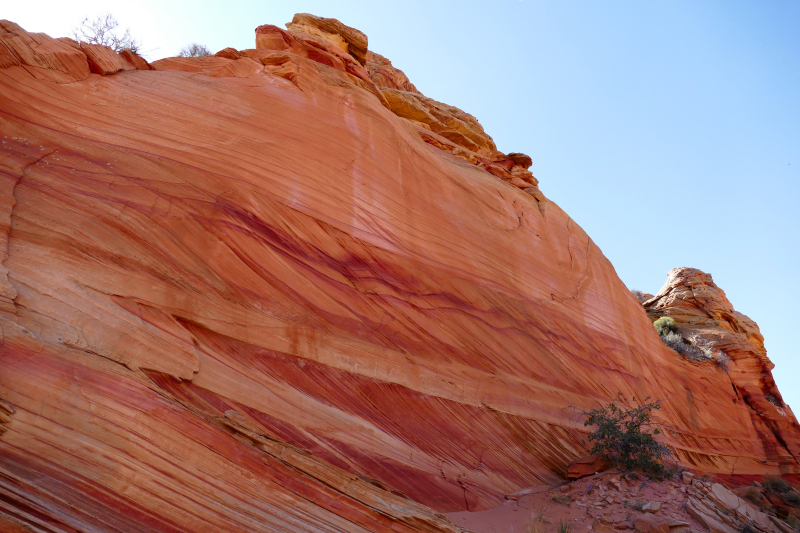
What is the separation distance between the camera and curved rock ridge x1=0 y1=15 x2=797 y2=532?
17.0 feet

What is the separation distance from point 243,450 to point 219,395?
53.7 inches

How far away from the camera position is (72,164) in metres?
7.49

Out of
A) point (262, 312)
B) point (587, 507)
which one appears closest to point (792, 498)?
point (587, 507)

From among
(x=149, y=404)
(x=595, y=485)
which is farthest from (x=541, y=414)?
(x=149, y=404)

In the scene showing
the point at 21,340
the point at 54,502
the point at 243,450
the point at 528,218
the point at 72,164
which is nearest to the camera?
the point at 54,502

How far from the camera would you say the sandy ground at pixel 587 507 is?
837cm

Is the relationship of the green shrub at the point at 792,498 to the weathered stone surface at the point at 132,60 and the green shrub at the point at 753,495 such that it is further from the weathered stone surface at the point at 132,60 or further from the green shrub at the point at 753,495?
the weathered stone surface at the point at 132,60

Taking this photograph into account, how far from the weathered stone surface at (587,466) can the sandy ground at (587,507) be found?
252mm

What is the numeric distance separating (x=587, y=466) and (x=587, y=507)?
68.9 inches

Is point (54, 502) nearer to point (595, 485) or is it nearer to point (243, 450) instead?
point (243, 450)

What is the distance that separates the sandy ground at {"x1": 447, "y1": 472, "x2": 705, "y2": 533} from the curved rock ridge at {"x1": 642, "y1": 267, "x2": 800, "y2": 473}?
35.3 feet

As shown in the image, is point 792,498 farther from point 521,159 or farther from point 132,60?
point 132,60

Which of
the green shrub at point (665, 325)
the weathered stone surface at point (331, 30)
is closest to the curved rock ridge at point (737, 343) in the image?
the green shrub at point (665, 325)

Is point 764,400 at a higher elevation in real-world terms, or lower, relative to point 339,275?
higher
